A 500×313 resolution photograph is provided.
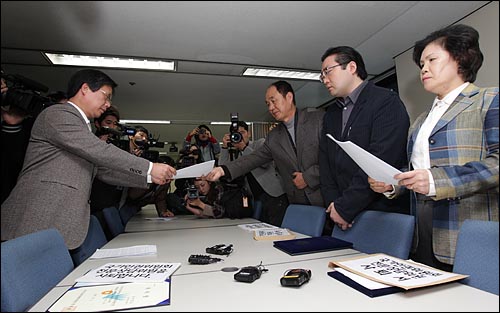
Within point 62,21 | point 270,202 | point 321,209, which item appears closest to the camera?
point 62,21

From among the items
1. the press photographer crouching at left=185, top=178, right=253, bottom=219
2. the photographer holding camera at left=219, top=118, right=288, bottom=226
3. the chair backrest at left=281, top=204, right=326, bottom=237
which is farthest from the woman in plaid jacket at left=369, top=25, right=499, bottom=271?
the press photographer crouching at left=185, top=178, right=253, bottom=219

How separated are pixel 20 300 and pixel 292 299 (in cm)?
67

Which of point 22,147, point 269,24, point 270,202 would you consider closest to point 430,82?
point 269,24

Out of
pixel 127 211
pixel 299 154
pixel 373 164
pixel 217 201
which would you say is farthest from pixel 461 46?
pixel 127 211

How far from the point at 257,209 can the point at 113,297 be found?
83.0 inches

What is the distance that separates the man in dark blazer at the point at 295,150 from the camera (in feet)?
6.03

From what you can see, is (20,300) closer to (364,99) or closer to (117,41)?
(117,41)

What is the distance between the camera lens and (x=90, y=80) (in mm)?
1014

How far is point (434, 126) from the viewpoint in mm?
1016

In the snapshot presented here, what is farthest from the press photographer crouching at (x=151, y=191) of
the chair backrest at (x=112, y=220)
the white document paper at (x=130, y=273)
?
the white document paper at (x=130, y=273)

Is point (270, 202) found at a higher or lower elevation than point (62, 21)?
lower

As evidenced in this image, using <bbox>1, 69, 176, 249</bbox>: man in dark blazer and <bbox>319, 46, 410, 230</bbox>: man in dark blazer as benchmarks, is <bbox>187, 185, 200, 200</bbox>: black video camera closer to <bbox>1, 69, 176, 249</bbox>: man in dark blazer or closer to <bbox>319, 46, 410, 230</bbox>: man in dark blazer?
<bbox>1, 69, 176, 249</bbox>: man in dark blazer

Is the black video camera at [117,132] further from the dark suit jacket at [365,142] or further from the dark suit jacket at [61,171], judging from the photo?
the dark suit jacket at [365,142]

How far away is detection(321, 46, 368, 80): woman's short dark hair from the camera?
103 cm
